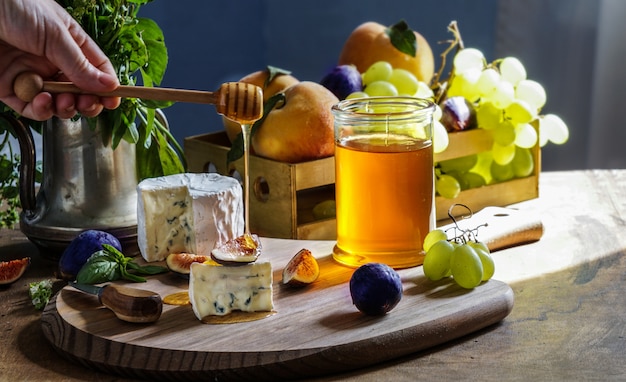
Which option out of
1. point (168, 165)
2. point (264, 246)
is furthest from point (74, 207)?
point (264, 246)

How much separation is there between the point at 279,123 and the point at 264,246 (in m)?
0.25

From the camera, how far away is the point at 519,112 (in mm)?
1831

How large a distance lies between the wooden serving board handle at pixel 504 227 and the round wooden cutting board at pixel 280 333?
253 mm

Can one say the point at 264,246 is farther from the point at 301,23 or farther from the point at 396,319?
the point at 301,23

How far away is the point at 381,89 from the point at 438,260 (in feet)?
1.82

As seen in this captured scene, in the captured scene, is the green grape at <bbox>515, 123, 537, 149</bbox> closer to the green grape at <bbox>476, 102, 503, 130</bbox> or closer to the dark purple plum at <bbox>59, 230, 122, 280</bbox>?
the green grape at <bbox>476, 102, 503, 130</bbox>

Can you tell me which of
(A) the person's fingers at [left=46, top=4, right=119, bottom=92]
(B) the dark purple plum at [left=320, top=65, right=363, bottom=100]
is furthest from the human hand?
(B) the dark purple plum at [left=320, top=65, right=363, bottom=100]

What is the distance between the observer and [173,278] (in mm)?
1383

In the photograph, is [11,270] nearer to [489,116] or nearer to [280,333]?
[280,333]

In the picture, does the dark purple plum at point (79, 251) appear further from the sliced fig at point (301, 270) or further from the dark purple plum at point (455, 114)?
the dark purple plum at point (455, 114)

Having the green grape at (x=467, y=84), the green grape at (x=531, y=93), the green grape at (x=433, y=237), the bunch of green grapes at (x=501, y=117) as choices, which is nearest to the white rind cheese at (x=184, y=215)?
the green grape at (x=433, y=237)

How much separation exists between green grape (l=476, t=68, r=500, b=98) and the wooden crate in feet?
0.27

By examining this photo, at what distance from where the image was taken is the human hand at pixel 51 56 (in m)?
1.40

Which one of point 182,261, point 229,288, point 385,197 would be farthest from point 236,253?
point 385,197
